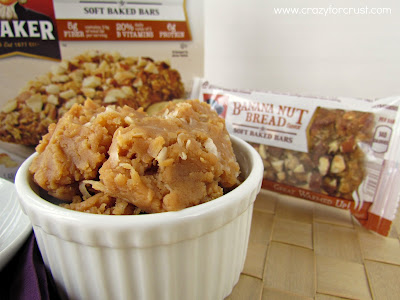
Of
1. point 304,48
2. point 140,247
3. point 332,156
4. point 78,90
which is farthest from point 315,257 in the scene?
point 78,90

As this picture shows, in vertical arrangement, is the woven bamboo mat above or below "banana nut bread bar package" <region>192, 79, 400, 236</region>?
below

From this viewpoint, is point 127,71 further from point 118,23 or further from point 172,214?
point 172,214

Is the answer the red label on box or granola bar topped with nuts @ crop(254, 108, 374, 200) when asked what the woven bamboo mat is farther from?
the red label on box

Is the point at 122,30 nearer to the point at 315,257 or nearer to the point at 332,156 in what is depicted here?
the point at 332,156

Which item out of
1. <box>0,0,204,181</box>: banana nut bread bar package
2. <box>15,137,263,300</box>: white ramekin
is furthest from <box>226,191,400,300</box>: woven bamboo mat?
<box>0,0,204,181</box>: banana nut bread bar package

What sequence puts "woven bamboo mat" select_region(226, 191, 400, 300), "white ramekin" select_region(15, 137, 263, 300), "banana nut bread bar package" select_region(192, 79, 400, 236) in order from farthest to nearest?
"banana nut bread bar package" select_region(192, 79, 400, 236) → "woven bamboo mat" select_region(226, 191, 400, 300) → "white ramekin" select_region(15, 137, 263, 300)

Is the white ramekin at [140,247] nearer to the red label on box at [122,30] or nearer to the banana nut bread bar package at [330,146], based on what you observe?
the banana nut bread bar package at [330,146]
